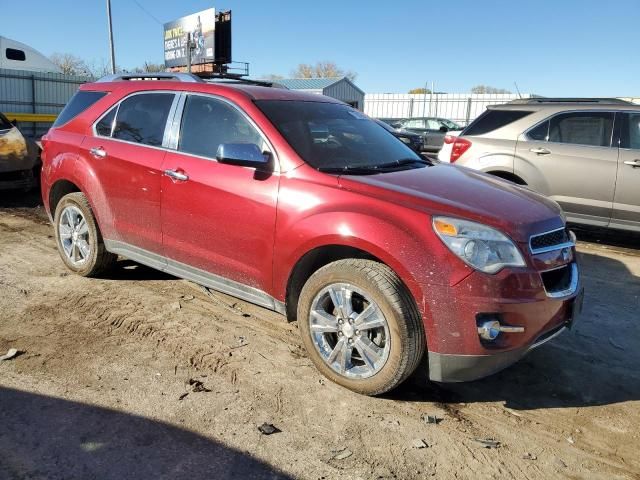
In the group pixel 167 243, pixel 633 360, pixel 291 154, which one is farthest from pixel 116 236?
pixel 633 360

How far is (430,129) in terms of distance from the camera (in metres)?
22.4

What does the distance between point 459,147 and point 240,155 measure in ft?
15.9

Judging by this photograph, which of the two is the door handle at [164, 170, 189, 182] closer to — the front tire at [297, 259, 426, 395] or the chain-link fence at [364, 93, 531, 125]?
the front tire at [297, 259, 426, 395]

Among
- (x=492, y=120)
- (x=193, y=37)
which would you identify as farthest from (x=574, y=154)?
(x=193, y=37)

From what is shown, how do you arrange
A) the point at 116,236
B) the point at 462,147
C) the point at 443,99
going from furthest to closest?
1. the point at 443,99
2. the point at 462,147
3. the point at 116,236

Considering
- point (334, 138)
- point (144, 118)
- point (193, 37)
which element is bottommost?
point (334, 138)

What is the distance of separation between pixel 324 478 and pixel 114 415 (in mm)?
1227

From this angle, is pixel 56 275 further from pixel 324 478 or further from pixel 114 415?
pixel 324 478

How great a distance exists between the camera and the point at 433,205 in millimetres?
3098

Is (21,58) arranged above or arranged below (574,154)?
above

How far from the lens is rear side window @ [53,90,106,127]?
5.04 metres

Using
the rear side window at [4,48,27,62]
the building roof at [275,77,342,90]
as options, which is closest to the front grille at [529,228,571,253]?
the rear side window at [4,48,27,62]

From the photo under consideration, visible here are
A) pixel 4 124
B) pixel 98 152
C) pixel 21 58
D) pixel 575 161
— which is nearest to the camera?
pixel 98 152

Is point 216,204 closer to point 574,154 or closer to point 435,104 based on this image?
point 574,154
